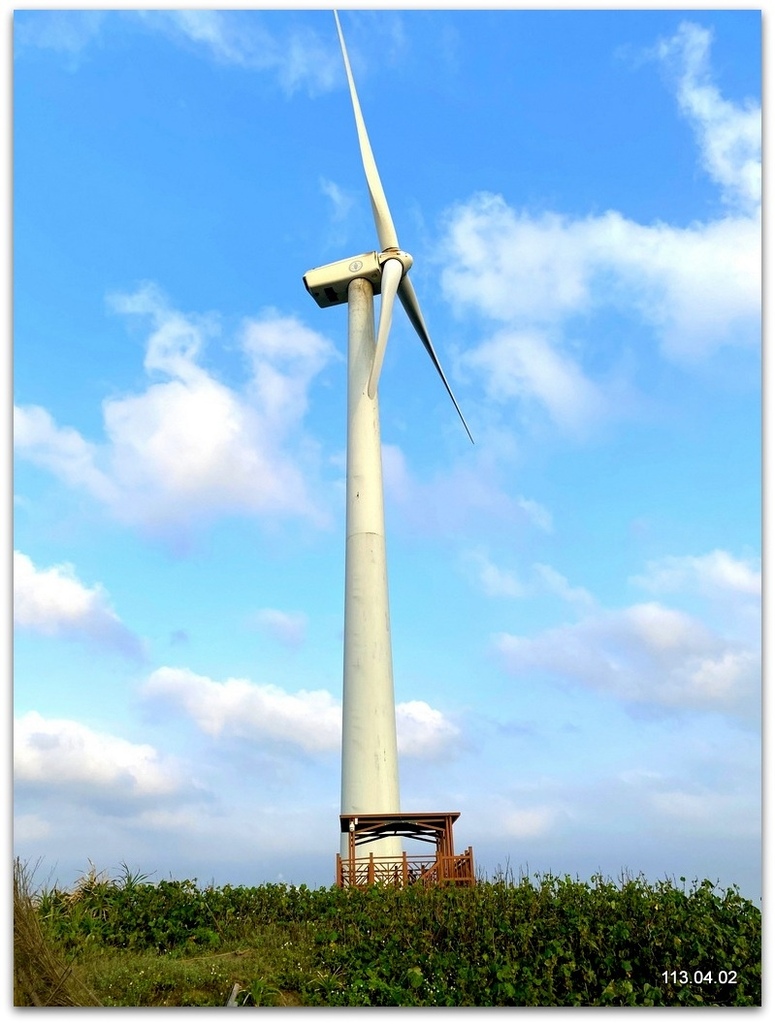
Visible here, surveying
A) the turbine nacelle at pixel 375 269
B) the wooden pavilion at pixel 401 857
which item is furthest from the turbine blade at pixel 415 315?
the wooden pavilion at pixel 401 857

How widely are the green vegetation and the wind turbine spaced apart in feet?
25.0

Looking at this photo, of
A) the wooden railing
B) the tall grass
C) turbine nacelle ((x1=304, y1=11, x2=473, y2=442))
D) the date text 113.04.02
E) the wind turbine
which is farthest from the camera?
turbine nacelle ((x1=304, y1=11, x2=473, y2=442))

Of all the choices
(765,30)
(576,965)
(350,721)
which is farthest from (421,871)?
(765,30)

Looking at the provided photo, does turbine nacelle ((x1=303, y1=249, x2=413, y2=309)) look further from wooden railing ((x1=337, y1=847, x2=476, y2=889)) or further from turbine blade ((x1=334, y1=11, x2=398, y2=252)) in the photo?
wooden railing ((x1=337, y1=847, x2=476, y2=889))

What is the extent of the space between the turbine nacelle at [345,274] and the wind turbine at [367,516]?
0.14ft

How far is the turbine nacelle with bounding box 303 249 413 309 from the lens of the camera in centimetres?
3584

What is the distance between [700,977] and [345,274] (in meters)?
29.1

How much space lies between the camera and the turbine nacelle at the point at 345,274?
118ft

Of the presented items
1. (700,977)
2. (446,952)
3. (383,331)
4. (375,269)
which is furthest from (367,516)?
(700,977)

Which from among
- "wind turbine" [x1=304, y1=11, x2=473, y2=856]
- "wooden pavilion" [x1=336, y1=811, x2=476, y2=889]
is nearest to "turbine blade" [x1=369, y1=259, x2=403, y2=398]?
"wind turbine" [x1=304, y1=11, x2=473, y2=856]

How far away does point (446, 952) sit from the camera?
1549 cm

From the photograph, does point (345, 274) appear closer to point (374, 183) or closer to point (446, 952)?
point (374, 183)

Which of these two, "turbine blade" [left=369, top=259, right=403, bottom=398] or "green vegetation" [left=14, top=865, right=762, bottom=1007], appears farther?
"turbine blade" [left=369, top=259, right=403, bottom=398]

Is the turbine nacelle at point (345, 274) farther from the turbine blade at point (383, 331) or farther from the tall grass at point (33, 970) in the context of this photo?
the tall grass at point (33, 970)
